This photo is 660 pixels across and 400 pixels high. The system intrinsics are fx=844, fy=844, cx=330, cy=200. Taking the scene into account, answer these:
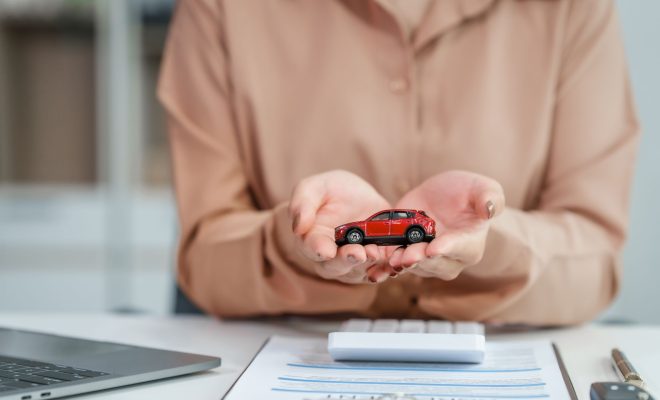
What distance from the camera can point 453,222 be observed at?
84 centimetres

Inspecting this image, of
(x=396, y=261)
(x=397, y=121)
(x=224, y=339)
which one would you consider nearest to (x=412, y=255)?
(x=396, y=261)

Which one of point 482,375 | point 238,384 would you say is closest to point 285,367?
point 238,384

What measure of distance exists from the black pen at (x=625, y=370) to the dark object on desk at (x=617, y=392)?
11 centimetres

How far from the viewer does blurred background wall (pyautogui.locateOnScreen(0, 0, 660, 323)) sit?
325 centimetres

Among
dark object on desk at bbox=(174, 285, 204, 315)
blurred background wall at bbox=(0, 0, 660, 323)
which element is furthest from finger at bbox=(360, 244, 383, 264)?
blurred background wall at bbox=(0, 0, 660, 323)

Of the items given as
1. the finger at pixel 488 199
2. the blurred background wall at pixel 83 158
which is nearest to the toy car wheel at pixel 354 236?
the finger at pixel 488 199

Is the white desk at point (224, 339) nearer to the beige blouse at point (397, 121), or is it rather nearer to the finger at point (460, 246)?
the beige blouse at point (397, 121)

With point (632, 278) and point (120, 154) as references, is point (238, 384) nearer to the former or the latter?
point (632, 278)

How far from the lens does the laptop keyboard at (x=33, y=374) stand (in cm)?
68

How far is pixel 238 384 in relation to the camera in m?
0.72

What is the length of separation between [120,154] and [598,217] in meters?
2.42

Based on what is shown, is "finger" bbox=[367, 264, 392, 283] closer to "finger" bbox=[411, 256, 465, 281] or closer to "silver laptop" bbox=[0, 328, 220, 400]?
"finger" bbox=[411, 256, 465, 281]

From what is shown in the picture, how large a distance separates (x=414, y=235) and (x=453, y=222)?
3.6 inches

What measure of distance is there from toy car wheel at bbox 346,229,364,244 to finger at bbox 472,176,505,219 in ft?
0.36
